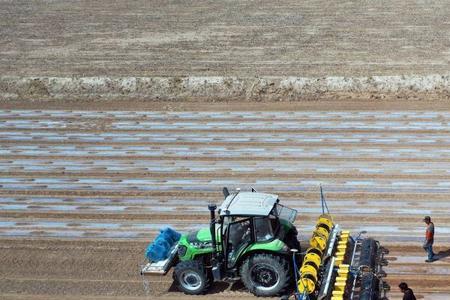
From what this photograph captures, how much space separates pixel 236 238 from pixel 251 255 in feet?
1.34

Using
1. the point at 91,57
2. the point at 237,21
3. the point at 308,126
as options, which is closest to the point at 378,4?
the point at 237,21

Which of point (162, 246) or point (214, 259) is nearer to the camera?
point (214, 259)

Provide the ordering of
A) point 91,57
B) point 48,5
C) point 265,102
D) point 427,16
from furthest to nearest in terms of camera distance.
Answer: point 48,5, point 427,16, point 91,57, point 265,102

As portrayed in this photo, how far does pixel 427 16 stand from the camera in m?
35.3

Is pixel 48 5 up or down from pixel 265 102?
up

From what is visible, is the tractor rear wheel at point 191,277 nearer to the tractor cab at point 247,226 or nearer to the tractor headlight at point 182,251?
the tractor headlight at point 182,251

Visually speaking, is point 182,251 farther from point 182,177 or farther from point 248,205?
point 182,177

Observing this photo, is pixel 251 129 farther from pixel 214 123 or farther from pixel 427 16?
pixel 427 16

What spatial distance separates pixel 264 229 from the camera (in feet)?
40.7

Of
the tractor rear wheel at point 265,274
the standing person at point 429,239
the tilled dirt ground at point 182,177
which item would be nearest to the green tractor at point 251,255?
the tractor rear wheel at point 265,274

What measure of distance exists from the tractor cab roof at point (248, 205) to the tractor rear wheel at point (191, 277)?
100 cm

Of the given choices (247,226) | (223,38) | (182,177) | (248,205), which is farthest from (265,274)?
(223,38)

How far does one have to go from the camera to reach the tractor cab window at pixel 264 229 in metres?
12.4

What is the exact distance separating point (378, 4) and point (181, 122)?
61.1ft
